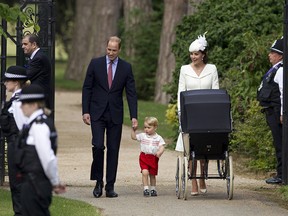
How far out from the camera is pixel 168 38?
98.3 feet

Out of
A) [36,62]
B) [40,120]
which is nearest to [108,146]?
[36,62]

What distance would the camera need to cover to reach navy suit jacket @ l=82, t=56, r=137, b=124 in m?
13.8

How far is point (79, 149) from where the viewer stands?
19609mm

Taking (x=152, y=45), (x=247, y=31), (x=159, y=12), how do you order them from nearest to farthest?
(x=247, y=31), (x=152, y=45), (x=159, y=12)

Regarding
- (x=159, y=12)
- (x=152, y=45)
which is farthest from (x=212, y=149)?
(x=159, y=12)

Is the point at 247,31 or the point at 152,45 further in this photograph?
the point at 152,45

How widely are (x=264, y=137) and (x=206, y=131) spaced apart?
3459 millimetres

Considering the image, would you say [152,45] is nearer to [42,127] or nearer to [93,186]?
[93,186]

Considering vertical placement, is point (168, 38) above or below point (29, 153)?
above

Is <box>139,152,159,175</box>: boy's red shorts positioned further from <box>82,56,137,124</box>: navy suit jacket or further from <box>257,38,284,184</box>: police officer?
<box>257,38,284,184</box>: police officer

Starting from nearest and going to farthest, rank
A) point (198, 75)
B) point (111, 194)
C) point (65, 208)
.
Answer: point (65, 208) → point (111, 194) → point (198, 75)

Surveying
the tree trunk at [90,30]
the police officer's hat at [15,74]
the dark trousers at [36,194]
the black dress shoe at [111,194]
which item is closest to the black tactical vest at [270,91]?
the black dress shoe at [111,194]

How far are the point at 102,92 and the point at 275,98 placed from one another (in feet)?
8.34

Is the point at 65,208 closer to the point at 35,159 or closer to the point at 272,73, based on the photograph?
the point at 35,159
